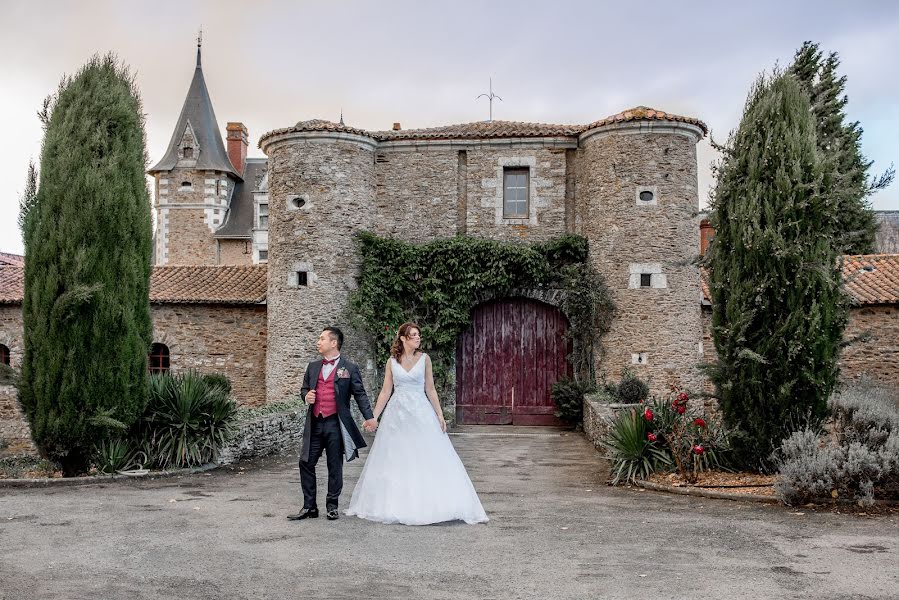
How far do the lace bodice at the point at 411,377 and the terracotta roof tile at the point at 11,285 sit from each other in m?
14.4

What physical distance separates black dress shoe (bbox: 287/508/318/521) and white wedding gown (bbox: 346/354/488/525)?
29cm

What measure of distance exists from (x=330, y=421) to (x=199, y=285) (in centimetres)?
1340

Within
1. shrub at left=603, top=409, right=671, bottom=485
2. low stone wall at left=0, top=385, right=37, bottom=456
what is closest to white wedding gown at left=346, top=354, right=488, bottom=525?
shrub at left=603, top=409, right=671, bottom=485

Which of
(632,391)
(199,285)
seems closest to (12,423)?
(199,285)

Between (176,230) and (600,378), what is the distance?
83.3 feet

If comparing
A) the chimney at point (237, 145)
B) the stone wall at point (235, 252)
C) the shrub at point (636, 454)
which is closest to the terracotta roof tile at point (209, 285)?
the shrub at point (636, 454)

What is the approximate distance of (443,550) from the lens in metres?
6.55

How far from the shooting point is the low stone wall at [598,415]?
1313 cm

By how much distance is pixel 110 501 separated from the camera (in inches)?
345

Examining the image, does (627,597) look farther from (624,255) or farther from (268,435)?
(624,255)

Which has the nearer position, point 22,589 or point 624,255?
point 22,589

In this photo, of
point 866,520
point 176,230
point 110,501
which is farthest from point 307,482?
point 176,230

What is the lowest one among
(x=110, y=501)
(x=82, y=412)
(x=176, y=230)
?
(x=110, y=501)

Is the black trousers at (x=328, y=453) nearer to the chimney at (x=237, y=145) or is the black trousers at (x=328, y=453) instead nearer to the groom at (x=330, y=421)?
the groom at (x=330, y=421)
